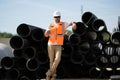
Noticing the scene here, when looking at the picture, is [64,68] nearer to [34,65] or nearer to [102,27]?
[34,65]

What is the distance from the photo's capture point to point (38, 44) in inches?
430

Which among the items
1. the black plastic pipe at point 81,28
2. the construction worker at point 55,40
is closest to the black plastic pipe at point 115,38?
the black plastic pipe at point 81,28

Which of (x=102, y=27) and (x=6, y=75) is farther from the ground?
(x=102, y=27)

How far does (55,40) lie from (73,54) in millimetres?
1939

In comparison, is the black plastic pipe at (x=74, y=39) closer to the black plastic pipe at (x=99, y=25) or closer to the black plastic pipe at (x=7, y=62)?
the black plastic pipe at (x=99, y=25)

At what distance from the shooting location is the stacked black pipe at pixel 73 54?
425 inches

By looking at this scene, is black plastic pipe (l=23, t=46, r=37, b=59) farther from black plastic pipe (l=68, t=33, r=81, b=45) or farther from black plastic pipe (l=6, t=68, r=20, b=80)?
black plastic pipe (l=68, t=33, r=81, b=45)

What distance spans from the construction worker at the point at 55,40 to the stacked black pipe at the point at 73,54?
134 cm

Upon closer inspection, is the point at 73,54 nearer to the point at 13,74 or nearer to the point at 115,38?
the point at 115,38

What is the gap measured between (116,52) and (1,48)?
5.06 metres

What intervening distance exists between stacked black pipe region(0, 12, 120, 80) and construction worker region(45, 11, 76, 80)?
1343 millimetres

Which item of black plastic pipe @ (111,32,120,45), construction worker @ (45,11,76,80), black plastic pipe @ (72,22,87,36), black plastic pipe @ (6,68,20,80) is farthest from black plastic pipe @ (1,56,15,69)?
black plastic pipe @ (111,32,120,45)

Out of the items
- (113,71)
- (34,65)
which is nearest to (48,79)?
(34,65)

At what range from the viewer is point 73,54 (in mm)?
11125
